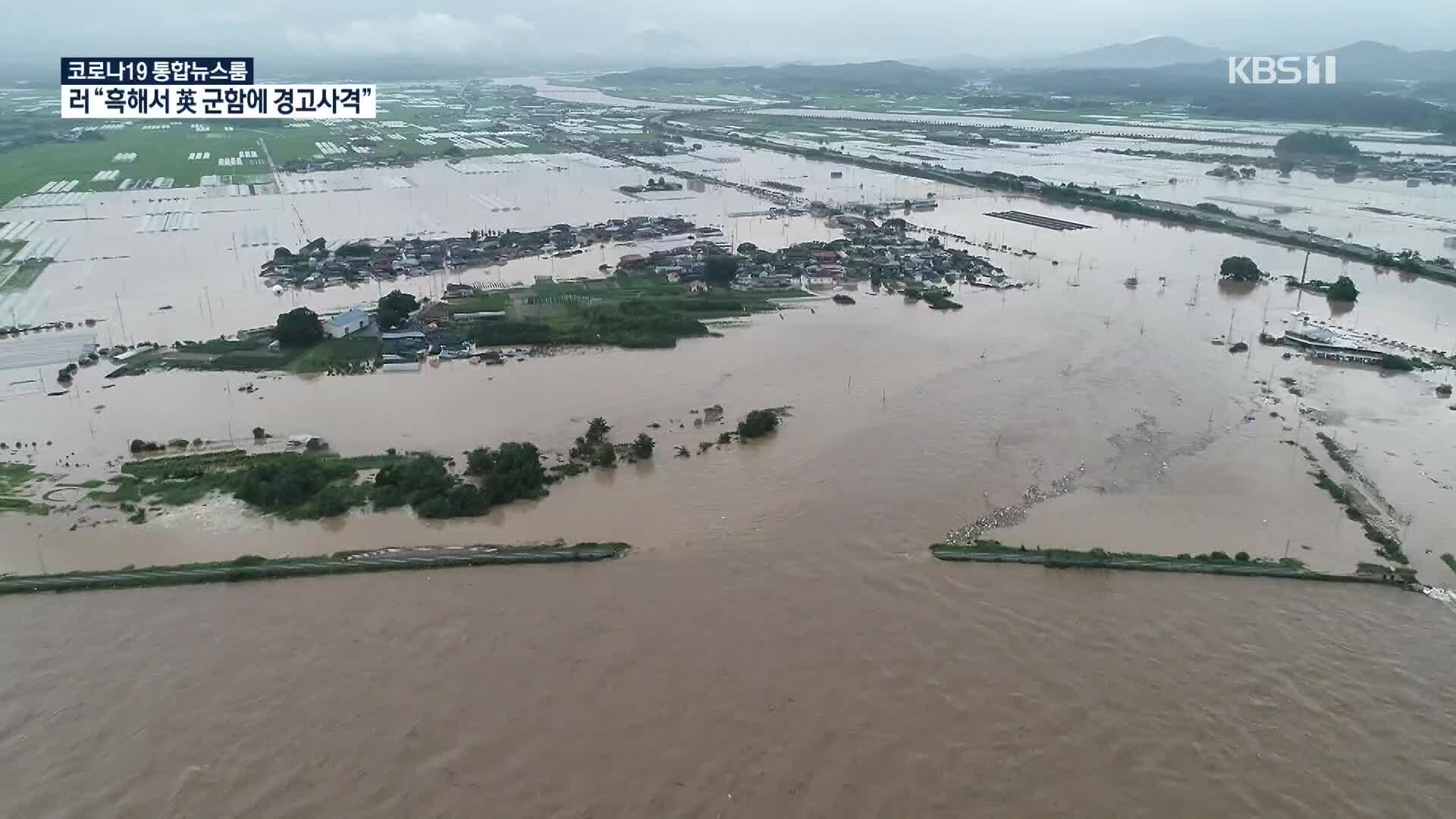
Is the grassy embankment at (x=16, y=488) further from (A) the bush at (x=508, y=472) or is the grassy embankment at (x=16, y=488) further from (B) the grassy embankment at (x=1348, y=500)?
(B) the grassy embankment at (x=1348, y=500)

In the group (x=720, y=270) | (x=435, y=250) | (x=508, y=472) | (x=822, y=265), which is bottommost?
(x=508, y=472)

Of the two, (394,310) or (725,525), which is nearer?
(725,525)

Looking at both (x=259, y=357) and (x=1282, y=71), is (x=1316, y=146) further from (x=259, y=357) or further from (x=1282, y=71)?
(x=1282, y=71)

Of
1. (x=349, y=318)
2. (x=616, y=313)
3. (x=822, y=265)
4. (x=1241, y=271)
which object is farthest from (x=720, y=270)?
(x=1241, y=271)

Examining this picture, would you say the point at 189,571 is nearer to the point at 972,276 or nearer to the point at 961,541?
the point at 961,541

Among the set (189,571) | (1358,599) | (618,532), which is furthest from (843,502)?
(189,571)
